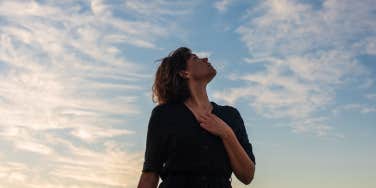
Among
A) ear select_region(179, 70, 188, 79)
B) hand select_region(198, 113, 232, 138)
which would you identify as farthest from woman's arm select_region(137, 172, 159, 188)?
ear select_region(179, 70, 188, 79)

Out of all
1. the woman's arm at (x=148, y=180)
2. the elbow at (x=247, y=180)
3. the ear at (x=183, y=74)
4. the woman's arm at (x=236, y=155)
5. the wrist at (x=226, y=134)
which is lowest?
the woman's arm at (x=148, y=180)

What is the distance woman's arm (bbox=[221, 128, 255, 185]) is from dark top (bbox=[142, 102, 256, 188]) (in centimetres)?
7

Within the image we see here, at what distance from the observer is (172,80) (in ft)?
20.8

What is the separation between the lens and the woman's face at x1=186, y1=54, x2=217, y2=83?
638 centimetres

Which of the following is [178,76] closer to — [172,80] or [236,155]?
[172,80]

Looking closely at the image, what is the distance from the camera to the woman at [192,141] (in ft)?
18.3

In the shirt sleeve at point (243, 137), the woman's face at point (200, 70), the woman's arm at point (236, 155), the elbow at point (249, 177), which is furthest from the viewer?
the woman's face at point (200, 70)

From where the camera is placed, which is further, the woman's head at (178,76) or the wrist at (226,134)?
the woman's head at (178,76)

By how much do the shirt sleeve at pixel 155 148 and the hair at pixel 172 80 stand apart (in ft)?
1.26

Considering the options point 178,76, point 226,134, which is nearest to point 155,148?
point 226,134

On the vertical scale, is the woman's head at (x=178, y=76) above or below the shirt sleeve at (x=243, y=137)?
above

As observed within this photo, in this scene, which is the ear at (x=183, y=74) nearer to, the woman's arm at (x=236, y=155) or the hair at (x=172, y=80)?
the hair at (x=172, y=80)

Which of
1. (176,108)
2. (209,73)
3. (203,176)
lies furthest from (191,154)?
(209,73)

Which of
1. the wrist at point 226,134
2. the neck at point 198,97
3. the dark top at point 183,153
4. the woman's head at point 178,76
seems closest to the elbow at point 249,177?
the dark top at point 183,153
